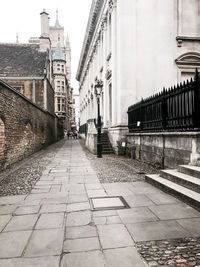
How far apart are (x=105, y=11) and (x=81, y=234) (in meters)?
16.6

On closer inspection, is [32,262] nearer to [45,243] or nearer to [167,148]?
[45,243]

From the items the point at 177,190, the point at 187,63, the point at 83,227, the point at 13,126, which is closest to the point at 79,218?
the point at 83,227

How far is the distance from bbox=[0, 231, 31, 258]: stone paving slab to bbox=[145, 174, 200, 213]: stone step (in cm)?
275

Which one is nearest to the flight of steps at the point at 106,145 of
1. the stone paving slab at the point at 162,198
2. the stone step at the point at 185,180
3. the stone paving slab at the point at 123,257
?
the stone step at the point at 185,180

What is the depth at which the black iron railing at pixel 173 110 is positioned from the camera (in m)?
6.00

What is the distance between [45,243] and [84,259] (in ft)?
2.00

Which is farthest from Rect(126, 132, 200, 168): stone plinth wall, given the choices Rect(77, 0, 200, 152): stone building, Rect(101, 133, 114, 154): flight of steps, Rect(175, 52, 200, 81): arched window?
Rect(175, 52, 200, 81): arched window

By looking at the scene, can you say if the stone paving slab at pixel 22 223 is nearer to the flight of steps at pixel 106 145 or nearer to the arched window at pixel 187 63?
the flight of steps at pixel 106 145

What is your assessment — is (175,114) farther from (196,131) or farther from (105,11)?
(105,11)

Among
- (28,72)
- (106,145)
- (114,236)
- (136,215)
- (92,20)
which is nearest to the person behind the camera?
(114,236)

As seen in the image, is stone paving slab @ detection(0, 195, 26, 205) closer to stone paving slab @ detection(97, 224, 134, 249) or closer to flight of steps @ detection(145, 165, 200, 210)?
stone paving slab @ detection(97, 224, 134, 249)

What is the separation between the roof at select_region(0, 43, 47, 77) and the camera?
846 inches

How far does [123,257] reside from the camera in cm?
236

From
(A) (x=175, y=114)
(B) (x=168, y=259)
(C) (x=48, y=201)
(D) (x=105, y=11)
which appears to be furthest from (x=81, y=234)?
(D) (x=105, y=11)
